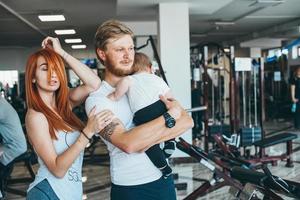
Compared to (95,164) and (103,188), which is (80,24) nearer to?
(95,164)

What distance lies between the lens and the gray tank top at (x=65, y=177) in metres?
1.63

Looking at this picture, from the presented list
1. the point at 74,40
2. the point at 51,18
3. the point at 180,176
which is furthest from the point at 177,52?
the point at 74,40

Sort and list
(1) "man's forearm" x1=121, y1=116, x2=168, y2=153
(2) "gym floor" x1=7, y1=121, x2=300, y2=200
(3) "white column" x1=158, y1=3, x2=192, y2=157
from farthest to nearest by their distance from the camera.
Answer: (3) "white column" x1=158, y1=3, x2=192, y2=157 < (2) "gym floor" x1=7, y1=121, x2=300, y2=200 < (1) "man's forearm" x1=121, y1=116, x2=168, y2=153

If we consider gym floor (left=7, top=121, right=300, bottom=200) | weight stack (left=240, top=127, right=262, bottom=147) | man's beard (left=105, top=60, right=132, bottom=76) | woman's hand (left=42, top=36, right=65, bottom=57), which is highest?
woman's hand (left=42, top=36, right=65, bottom=57)

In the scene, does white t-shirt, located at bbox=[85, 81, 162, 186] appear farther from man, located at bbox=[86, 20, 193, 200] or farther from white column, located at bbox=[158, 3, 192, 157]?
white column, located at bbox=[158, 3, 192, 157]

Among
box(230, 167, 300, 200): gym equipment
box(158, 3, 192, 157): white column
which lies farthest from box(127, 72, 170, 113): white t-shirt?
box(158, 3, 192, 157): white column

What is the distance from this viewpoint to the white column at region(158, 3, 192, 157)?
732cm

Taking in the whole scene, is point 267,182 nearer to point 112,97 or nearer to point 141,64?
point 141,64

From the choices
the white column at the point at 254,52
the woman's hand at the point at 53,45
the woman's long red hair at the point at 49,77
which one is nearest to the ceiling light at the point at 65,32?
the white column at the point at 254,52

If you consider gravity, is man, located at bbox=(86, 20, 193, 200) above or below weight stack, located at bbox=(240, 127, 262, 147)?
above

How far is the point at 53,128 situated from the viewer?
1636 millimetres

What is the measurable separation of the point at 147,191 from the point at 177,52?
5.84 m

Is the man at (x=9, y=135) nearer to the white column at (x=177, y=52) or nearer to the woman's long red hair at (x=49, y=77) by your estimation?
the woman's long red hair at (x=49, y=77)

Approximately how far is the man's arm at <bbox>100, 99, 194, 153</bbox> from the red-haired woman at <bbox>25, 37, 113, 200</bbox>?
0.04 m
